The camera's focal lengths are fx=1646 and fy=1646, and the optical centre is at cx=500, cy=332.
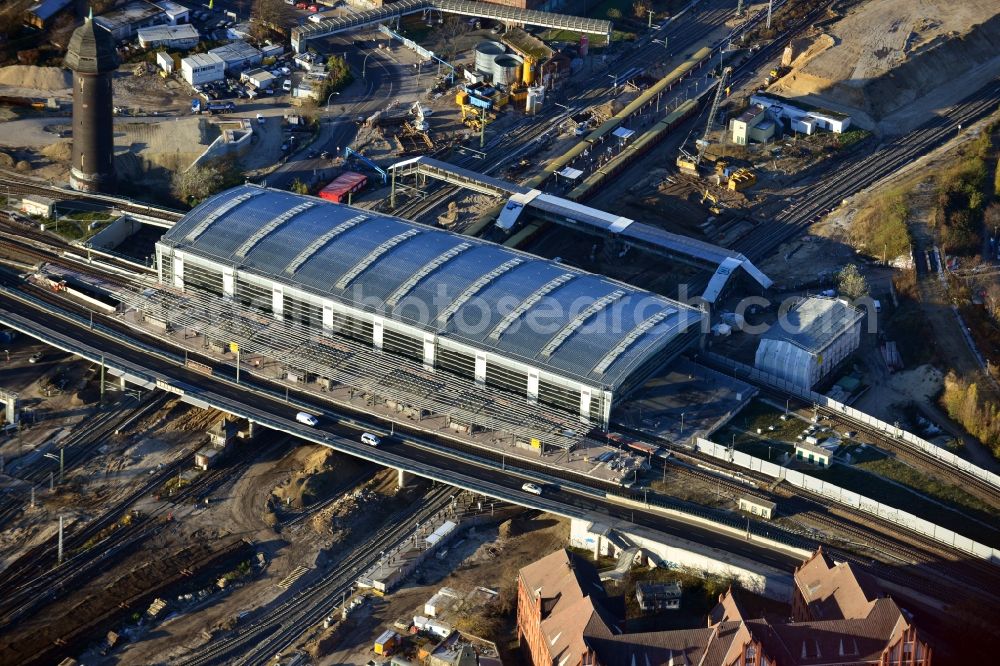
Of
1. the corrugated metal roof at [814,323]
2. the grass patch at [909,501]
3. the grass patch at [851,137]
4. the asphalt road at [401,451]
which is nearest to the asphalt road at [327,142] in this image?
the asphalt road at [401,451]

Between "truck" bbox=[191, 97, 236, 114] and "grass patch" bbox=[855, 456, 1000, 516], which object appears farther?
"truck" bbox=[191, 97, 236, 114]

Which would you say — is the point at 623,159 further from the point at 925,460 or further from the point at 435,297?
the point at 925,460

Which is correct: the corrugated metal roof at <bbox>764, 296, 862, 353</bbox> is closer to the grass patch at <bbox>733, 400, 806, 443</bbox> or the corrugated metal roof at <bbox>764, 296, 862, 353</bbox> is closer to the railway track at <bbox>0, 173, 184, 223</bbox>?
the grass patch at <bbox>733, 400, 806, 443</bbox>

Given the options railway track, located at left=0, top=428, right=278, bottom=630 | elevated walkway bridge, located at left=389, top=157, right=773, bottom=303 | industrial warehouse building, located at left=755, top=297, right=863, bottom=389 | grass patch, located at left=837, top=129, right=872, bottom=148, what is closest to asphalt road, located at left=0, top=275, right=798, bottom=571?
railway track, located at left=0, top=428, right=278, bottom=630

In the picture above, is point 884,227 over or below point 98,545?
over

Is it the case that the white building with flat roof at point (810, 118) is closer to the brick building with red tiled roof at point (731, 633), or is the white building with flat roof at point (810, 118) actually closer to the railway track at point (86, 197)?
the railway track at point (86, 197)

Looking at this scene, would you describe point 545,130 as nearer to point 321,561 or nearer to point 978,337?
point 978,337

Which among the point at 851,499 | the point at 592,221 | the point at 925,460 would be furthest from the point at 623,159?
the point at 851,499
